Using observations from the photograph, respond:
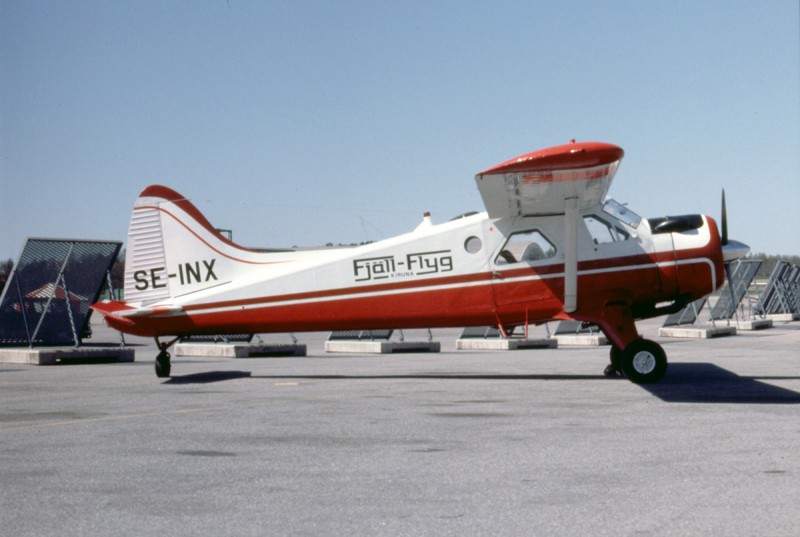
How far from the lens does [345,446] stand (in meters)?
6.69

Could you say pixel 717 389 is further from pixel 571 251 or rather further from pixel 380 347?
pixel 380 347

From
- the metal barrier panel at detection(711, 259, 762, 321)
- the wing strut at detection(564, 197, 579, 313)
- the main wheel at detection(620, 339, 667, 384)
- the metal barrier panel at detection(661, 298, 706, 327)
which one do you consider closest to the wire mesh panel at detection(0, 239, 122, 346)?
the wing strut at detection(564, 197, 579, 313)

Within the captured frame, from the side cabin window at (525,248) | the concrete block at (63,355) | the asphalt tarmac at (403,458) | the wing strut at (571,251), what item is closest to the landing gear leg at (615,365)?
the asphalt tarmac at (403,458)

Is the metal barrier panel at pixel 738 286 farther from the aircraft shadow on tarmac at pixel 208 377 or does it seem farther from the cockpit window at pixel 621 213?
the aircraft shadow on tarmac at pixel 208 377

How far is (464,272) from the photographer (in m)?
12.4

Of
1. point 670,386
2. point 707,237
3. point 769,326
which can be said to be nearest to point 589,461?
point 670,386

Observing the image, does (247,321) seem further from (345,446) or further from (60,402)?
(345,446)

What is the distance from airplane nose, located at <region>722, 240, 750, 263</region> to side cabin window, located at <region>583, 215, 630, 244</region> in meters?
1.48

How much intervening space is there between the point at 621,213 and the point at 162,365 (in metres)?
7.57

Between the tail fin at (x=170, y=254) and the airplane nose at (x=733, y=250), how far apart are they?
728 cm

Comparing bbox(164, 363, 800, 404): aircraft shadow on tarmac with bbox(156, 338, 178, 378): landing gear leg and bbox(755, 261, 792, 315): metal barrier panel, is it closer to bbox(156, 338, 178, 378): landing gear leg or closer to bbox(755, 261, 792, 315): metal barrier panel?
bbox(156, 338, 178, 378): landing gear leg

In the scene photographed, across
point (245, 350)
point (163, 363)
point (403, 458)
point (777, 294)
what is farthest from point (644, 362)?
point (777, 294)

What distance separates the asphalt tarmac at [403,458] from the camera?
172 inches

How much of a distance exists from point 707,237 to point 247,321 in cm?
709
